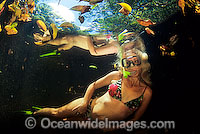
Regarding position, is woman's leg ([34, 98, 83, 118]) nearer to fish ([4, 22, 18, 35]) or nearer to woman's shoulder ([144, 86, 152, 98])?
woman's shoulder ([144, 86, 152, 98])

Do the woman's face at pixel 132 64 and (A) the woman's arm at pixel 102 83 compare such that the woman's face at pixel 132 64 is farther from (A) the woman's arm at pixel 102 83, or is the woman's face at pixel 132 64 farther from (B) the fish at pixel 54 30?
(B) the fish at pixel 54 30

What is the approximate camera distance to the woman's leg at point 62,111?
79.0 inches

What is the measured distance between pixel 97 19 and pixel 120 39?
116 centimetres

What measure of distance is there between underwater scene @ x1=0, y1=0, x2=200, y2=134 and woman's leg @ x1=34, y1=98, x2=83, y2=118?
2cm

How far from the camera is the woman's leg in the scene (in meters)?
2.01

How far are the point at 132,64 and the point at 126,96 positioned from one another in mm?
574

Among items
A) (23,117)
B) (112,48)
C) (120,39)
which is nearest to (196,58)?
(120,39)

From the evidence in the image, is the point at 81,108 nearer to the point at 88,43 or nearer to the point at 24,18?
the point at 88,43

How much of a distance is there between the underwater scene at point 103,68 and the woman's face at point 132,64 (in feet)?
0.05

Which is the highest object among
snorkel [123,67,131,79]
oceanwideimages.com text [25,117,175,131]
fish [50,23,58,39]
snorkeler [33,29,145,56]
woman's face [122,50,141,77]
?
fish [50,23,58,39]

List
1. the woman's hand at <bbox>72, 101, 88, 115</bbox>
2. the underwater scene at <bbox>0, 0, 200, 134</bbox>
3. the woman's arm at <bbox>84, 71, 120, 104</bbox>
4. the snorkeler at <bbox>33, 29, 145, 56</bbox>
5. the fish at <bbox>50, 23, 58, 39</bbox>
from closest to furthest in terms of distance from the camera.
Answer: the underwater scene at <bbox>0, 0, 200, 134</bbox>
the woman's hand at <bbox>72, 101, 88, 115</bbox>
the woman's arm at <bbox>84, 71, 120, 104</bbox>
the fish at <bbox>50, 23, 58, 39</bbox>
the snorkeler at <bbox>33, 29, 145, 56</bbox>

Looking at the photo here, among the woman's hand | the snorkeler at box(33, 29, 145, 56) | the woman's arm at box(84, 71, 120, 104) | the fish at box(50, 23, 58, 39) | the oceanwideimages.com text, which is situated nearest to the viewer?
the oceanwideimages.com text

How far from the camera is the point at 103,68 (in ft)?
7.73

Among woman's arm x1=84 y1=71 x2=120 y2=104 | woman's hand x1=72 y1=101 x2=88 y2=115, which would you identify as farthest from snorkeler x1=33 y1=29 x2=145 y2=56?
woman's hand x1=72 y1=101 x2=88 y2=115
